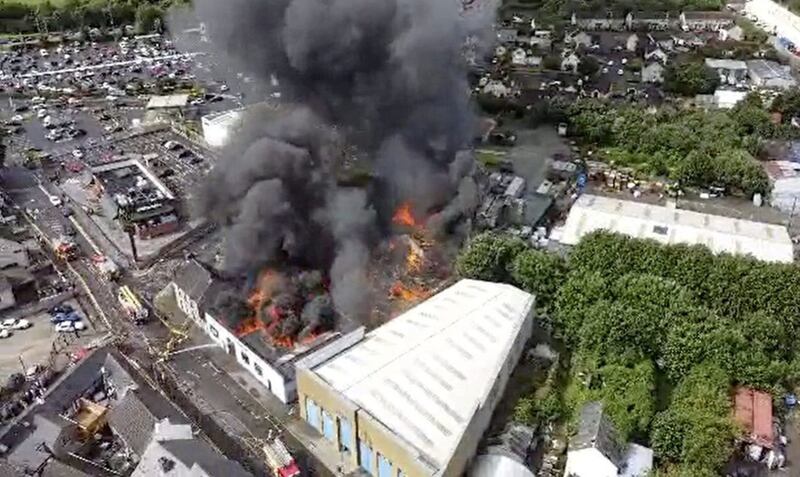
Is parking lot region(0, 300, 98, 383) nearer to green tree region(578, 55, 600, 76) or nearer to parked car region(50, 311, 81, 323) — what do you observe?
parked car region(50, 311, 81, 323)

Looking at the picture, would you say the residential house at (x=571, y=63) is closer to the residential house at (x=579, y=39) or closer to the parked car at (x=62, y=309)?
the residential house at (x=579, y=39)

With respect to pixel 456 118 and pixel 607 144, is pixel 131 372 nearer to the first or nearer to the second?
pixel 456 118

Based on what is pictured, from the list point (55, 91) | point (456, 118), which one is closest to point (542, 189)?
point (456, 118)

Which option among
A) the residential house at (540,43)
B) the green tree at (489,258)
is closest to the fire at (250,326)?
the green tree at (489,258)

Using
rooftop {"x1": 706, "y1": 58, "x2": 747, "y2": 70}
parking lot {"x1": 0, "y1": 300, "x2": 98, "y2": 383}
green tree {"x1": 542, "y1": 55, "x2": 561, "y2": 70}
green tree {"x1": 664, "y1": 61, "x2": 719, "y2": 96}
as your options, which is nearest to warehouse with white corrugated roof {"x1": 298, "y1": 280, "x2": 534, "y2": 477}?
parking lot {"x1": 0, "y1": 300, "x2": 98, "y2": 383}

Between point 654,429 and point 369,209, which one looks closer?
point 654,429

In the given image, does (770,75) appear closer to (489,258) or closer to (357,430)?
(489,258)

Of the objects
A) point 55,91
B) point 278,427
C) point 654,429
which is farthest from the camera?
point 55,91

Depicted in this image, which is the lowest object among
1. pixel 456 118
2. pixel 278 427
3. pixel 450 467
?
pixel 278 427

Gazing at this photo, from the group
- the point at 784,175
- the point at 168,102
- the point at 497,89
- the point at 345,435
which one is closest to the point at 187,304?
the point at 345,435
